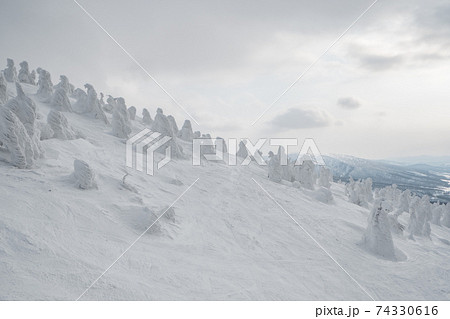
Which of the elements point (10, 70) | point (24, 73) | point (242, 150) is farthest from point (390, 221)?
point (24, 73)

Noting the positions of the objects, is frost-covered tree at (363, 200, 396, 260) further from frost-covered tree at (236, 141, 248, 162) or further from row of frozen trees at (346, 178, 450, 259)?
frost-covered tree at (236, 141, 248, 162)

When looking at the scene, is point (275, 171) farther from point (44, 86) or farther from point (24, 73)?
point (24, 73)

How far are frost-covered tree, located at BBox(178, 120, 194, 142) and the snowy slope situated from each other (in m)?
25.9

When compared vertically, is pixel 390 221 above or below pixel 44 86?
below

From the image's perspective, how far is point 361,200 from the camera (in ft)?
133

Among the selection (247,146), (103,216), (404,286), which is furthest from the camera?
(247,146)

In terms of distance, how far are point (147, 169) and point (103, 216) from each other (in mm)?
10941

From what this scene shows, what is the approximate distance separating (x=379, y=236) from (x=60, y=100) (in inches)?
1428

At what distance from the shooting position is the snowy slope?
291 inches

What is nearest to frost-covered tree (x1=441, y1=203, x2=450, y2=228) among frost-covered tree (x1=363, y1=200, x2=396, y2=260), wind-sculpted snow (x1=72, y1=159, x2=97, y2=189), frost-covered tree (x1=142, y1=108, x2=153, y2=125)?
frost-covered tree (x1=363, y1=200, x2=396, y2=260)

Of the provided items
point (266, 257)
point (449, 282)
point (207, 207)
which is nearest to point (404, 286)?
point (449, 282)

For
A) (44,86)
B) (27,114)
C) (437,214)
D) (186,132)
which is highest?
(44,86)

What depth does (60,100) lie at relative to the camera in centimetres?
3122
